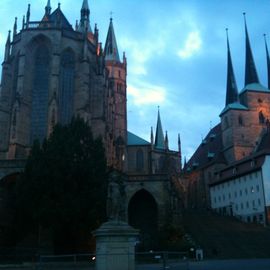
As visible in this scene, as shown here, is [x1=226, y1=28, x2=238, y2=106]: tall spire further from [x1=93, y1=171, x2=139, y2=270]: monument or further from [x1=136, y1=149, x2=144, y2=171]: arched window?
[x1=93, y1=171, x2=139, y2=270]: monument

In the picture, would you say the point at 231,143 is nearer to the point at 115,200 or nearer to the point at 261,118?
the point at 261,118

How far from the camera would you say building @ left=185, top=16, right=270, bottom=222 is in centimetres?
6275

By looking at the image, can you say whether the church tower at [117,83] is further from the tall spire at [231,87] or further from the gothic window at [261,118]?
the gothic window at [261,118]

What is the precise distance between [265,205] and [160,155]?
27342 mm

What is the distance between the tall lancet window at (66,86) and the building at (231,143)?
2649cm

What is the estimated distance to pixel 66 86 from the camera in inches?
1786

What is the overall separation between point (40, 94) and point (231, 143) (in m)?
37.6

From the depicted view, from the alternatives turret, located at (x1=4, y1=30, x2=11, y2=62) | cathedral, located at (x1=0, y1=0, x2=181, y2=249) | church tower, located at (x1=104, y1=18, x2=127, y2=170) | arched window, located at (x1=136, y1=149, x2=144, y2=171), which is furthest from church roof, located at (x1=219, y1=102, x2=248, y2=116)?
turret, located at (x1=4, y1=30, x2=11, y2=62)

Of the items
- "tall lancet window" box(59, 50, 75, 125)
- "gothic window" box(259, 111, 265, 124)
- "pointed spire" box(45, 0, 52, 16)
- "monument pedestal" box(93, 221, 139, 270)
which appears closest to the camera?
"monument pedestal" box(93, 221, 139, 270)

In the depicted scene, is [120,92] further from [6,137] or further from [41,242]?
[41,242]

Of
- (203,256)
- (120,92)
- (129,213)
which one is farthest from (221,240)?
(120,92)

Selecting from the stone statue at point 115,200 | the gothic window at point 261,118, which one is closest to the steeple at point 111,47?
the gothic window at point 261,118

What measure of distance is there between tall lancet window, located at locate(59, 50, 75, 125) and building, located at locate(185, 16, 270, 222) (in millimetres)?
26486

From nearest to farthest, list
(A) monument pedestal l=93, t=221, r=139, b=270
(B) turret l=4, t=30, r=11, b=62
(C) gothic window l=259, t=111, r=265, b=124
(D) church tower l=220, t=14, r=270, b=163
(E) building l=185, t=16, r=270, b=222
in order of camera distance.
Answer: (A) monument pedestal l=93, t=221, r=139, b=270
(B) turret l=4, t=30, r=11, b=62
(E) building l=185, t=16, r=270, b=222
(D) church tower l=220, t=14, r=270, b=163
(C) gothic window l=259, t=111, r=265, b=124
